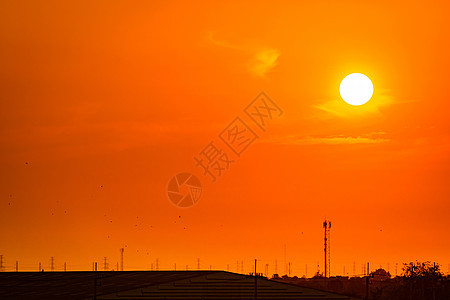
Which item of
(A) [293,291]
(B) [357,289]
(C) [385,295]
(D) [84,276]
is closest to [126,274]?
(D) [84,276]

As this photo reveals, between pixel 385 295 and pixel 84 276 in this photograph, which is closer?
pixel 84 276

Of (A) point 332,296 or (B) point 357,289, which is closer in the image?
(A) point 332,296

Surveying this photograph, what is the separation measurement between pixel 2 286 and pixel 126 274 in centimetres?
1907

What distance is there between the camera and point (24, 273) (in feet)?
337

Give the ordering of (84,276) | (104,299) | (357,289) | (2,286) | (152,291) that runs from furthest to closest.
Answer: (357,289), (84,276), (2,286), (152,291), (104,299)

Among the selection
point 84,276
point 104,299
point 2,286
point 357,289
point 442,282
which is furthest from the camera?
point 357,289

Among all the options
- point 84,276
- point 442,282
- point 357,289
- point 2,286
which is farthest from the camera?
point 357,289

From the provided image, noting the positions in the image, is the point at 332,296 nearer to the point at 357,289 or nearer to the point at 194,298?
the point at 194,298

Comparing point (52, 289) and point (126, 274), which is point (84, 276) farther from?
point (52, 289)

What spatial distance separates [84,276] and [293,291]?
26.8m

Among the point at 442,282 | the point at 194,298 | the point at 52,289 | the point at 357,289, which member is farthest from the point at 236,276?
the point at 357,289

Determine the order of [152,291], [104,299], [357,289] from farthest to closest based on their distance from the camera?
[357,289]
[152,291]
[104,299]

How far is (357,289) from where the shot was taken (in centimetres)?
17600

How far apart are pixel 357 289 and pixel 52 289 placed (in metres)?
103
